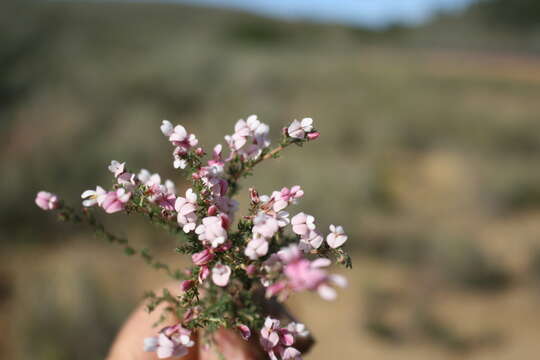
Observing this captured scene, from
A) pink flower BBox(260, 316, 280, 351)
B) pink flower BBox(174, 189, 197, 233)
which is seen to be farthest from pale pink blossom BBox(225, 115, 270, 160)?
pink flower BBox(260, 316, 280, 351)

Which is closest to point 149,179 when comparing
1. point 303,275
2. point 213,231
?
point 213,231

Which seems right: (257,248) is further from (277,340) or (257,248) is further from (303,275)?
(277,340)

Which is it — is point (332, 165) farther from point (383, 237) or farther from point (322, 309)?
point (322, 309)

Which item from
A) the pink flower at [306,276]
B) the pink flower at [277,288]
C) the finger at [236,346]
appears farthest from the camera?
the finger at [236,346]

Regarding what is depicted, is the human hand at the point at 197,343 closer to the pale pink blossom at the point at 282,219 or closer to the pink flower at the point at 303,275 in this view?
the pale pink blossom at the point at 282,219

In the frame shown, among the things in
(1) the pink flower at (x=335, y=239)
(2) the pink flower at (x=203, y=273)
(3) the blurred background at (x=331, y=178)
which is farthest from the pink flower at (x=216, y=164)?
(3) the blurred background at (x=331, y=178)

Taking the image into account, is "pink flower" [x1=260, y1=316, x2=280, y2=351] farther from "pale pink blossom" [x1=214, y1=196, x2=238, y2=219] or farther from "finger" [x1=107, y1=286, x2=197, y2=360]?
"finger" [x1=107, y1=286, x2=197, y2=360]
